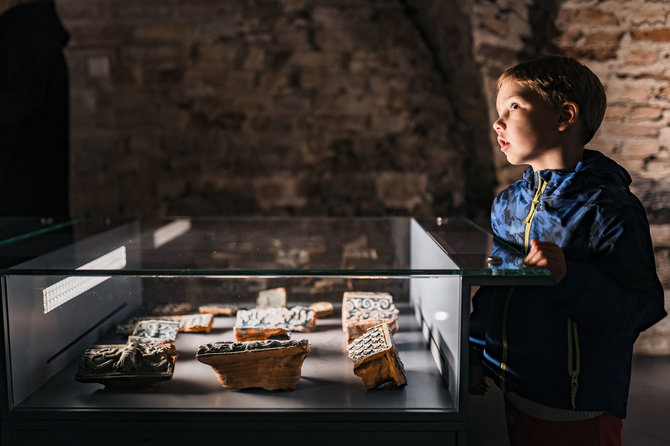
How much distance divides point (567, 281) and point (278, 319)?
3.27 feet

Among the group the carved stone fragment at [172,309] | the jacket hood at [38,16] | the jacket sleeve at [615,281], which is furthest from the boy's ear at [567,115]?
the jacket hood at [38,16]

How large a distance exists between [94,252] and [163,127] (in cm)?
298

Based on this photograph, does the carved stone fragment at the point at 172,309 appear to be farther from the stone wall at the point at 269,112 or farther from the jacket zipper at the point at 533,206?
the stone wall at the point at 269,112

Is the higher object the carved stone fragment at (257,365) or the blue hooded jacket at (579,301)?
the blue hooded jacket at (579,301)

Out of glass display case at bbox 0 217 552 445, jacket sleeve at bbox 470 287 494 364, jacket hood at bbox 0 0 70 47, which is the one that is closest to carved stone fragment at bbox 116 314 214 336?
glass display case at bbox 0 217 552 445

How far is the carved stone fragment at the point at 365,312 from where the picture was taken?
1.79 metres

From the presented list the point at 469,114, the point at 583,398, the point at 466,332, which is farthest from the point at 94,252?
the point at 469,114

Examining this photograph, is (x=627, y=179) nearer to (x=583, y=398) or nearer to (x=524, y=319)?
(x=524, y=319)

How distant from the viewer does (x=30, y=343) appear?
1.45m

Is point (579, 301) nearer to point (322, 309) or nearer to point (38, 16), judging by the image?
point (322, 309)

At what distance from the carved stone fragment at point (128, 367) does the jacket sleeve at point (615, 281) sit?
41.0 inches

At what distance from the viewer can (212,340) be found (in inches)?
68.9

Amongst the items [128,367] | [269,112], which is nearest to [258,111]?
[269,112]

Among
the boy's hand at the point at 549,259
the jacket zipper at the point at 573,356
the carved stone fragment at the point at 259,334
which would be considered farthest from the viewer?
the carved stone fragment at the point at 259,334
